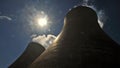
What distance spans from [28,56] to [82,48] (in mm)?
8298

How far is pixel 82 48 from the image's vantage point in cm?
1168

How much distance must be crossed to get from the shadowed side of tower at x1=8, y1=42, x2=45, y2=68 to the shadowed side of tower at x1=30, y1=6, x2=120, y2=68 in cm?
538

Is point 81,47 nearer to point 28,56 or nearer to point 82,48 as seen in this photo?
point 82,48

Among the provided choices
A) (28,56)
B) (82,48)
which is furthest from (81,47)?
(28,56)

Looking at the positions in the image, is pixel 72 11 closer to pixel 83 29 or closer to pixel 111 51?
pixel 83 29

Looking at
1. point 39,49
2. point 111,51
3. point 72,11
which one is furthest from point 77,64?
point 39,49

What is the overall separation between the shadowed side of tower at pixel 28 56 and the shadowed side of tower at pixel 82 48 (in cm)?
538

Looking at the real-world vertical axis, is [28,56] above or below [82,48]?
above

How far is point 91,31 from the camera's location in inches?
532

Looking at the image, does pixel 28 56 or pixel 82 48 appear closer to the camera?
pixel 82 48

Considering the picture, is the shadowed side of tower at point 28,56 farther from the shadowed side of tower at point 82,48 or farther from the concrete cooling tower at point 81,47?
the shadowed side of tower at point 82,48

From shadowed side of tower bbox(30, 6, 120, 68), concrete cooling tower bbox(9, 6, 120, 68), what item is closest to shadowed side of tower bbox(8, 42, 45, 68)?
concrete cooling tower bbox(9, 6, 120, 68)

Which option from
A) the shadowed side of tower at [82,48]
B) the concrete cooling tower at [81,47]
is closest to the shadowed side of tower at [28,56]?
the concrete cooling tower at [81,47]

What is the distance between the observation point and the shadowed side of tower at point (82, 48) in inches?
426
